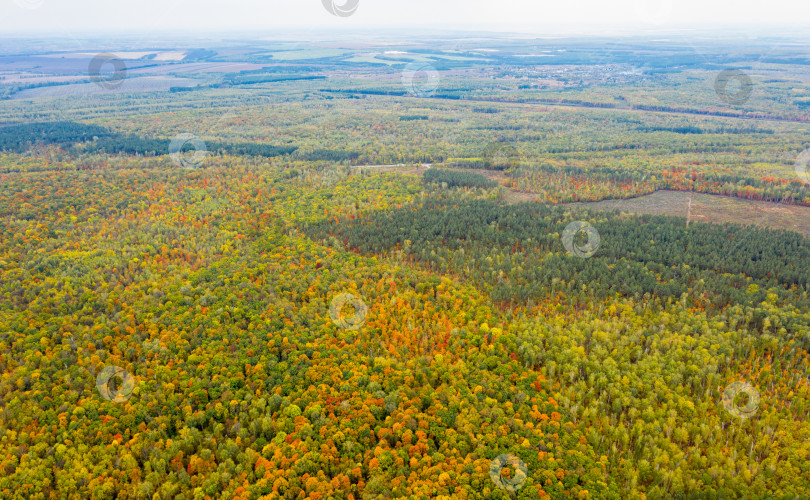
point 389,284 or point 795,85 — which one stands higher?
point 795,85

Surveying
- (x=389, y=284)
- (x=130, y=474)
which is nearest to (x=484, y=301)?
(x=389, y=284)

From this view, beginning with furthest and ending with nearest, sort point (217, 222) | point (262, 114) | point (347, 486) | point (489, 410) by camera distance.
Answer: point (262, 114) < point (217, 222) < point (489, 410) < point (347, 486)

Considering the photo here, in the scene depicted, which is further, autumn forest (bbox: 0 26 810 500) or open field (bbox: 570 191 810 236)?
open field (bbox: 570 191 810 236)

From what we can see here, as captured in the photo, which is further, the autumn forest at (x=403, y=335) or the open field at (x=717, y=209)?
the open field at (x=717, y=209)

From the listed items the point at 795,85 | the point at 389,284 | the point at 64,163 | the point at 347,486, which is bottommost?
the point at 347,486

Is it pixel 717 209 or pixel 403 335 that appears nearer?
pixel 403 335

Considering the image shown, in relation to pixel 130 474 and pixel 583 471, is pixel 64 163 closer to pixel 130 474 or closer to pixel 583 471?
pixel 130 474

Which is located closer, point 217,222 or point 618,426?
point 618,426

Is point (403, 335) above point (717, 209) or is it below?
below

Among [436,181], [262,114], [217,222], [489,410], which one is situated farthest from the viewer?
[262,114]
